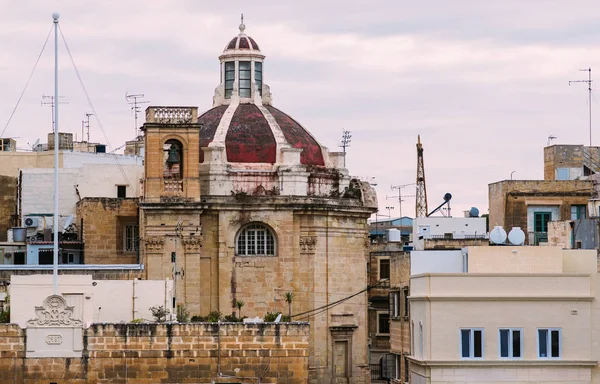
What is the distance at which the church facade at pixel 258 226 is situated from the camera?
273 feet

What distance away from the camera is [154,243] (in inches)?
3260

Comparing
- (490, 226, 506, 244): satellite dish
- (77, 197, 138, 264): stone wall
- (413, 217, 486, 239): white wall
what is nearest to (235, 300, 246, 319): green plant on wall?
(77, 197, 138, 264): stone wall

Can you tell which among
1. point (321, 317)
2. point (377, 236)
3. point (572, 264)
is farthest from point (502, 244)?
point (377, 236)

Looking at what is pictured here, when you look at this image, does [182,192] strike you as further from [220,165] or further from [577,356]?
[577,356]

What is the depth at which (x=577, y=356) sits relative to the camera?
6388cm

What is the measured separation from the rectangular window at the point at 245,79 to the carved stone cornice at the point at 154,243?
10.8 metres

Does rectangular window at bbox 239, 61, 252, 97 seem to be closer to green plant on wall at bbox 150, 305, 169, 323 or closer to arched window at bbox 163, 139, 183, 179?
arched window at bbox 163, 139, 183, 179

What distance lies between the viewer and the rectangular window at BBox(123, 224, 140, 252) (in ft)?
290

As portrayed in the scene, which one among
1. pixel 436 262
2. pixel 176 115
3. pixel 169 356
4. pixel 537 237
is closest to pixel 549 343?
pixel 436 262

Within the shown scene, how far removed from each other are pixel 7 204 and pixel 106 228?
11.4m

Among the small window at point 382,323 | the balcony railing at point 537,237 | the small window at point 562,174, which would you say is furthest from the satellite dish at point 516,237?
the small window at point 382,323

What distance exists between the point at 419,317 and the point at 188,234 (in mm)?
19861

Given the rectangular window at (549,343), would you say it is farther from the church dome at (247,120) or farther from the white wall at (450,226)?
the church dome at (247,120)

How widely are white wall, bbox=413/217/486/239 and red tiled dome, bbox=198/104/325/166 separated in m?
5.52
